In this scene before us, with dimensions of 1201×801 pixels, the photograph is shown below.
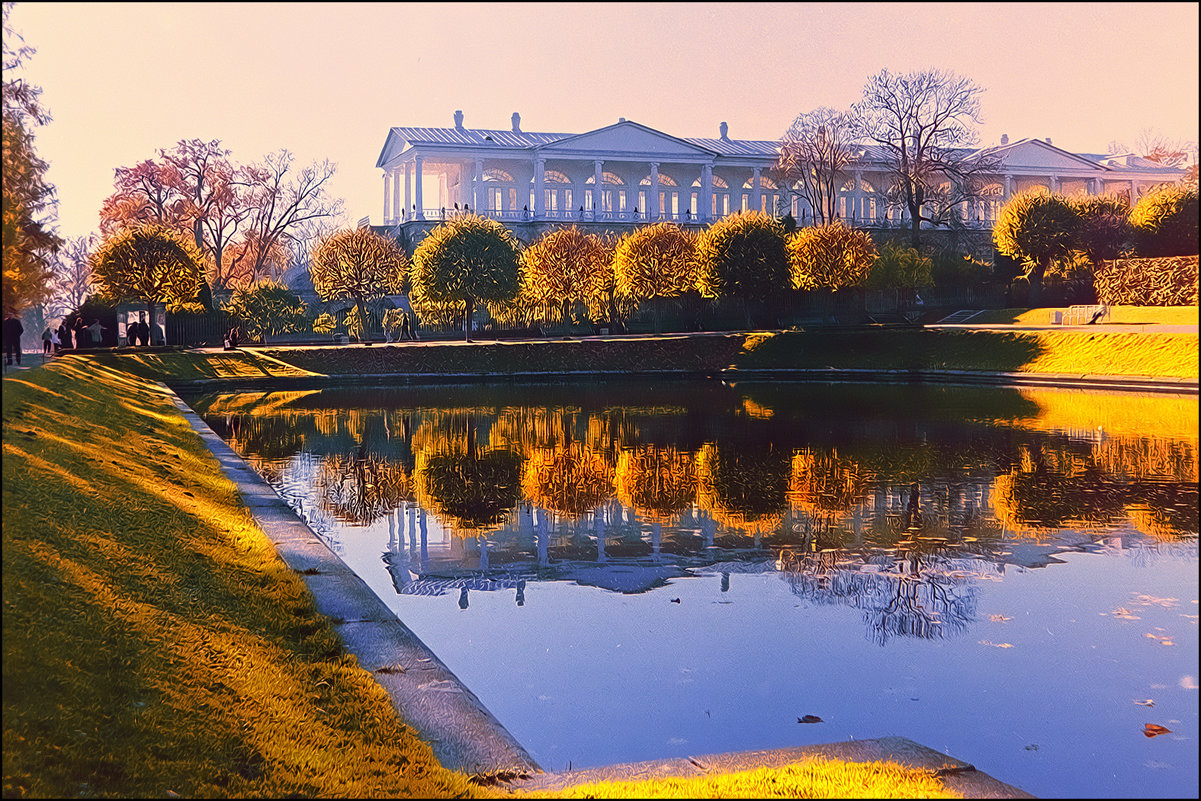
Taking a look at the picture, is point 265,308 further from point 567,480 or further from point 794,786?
point 794,786

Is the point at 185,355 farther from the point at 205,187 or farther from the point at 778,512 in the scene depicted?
the point at 778,512

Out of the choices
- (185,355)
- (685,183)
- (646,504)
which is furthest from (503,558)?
(685,183)

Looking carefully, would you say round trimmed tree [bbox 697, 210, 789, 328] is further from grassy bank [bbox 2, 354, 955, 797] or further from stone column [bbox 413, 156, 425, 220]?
grassy bank [bbox 2, 354, 955, 797]

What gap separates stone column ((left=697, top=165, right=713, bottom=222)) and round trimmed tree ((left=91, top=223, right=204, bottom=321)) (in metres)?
36.2

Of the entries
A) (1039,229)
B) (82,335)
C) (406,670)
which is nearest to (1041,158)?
(1039,229)

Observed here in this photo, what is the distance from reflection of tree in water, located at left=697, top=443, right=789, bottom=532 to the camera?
13344 millimetres

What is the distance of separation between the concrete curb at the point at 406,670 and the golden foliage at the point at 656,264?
41234 mm

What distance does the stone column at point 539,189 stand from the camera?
67.3 metres

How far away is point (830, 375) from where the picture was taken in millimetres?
41594

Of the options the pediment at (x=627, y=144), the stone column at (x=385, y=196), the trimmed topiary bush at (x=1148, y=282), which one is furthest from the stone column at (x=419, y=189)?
the trimmed topiary bush at (x=1148, y=282)

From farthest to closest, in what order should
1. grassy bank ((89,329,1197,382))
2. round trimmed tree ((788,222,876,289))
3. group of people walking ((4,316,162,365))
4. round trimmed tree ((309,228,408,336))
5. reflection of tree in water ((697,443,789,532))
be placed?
1. round trimmed tree ((309,228,408,336))
2. round trimmed tree ((788,222,876,289))
3. group of people walking ((4,316,162,365))
4. grassy bank ((89,329,1197,382))
5. reflection of tree in water ((697,443,789,532))

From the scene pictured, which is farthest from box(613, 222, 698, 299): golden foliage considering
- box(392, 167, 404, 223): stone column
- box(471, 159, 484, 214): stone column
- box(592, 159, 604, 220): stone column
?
box(392, 167, 404, 223): stone column

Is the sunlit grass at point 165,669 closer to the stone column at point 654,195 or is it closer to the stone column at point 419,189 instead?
the stone column at point 419,189

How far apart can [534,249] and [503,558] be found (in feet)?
139
